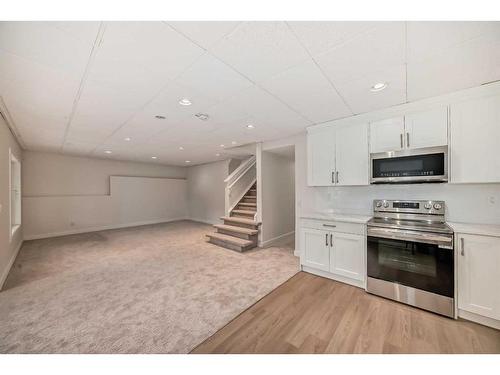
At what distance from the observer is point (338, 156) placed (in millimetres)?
3031

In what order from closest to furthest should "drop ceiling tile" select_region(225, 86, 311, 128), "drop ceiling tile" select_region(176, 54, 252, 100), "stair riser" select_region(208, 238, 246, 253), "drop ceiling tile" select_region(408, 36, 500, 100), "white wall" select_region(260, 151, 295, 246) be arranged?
"drop ceiling tile" select_region(408, 36, 500, 100) → "drop ceiling tile" select_region(176, 54, 252, 100) → "drop ceiling tile" select_region(225, 86, 311, 128) → "stair riser" select_region(208, 238, 246, 253) → "white wall" select_region(260, 151, 295, 246)

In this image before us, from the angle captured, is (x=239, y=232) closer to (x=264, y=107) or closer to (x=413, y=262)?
(x=264, y=107)

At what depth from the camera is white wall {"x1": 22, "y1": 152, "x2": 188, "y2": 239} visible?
545cm

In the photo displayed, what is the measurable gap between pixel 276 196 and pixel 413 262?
10.0ft

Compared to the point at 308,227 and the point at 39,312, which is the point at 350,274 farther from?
the point at 39,312

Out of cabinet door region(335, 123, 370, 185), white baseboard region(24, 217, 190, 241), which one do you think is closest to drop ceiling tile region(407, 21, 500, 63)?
cabinet door region(335, 123, 370, 185)

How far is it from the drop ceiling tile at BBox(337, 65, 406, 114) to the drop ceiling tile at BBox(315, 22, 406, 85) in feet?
0.39

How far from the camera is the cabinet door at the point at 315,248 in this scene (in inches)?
113

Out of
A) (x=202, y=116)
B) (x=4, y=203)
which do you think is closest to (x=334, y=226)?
(x=202, y=116)

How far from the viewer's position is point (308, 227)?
305cm

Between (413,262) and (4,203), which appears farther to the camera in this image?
(4,203)

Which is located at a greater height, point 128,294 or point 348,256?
point 348,256

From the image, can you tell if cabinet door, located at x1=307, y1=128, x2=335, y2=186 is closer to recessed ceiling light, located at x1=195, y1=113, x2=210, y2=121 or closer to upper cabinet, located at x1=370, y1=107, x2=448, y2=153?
upper cabinet, located at x1=370, y1=107, x2=448, y2=153
